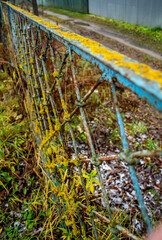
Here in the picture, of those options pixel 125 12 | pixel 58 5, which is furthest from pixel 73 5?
pixel 125 12

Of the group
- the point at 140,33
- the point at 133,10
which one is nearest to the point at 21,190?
the point at 140,33

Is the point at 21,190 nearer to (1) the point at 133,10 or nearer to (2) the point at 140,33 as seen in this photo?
(2) the point at 140,33

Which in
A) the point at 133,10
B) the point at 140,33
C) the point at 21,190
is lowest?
the point at 21,190

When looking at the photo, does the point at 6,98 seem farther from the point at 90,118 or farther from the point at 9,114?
the point at 90,118

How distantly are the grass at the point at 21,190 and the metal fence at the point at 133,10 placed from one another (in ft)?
35.4

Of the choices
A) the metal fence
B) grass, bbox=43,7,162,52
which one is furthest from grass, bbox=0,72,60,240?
the metal fence

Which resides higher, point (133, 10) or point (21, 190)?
point (133, 10)

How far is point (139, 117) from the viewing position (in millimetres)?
3656

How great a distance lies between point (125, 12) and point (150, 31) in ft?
9.88

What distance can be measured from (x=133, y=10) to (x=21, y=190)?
42.2 feet

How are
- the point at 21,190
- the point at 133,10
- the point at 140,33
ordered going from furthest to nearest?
the point at 133,10 < the point at 140,33 < the point at 21,190

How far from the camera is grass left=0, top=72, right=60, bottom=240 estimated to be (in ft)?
5.57

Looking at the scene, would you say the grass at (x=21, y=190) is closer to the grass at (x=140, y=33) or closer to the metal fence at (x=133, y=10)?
the grass at (x=140, y=33)

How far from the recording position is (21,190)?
199 cm
